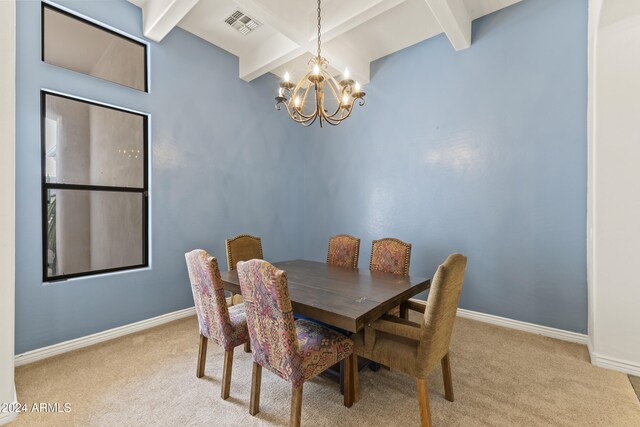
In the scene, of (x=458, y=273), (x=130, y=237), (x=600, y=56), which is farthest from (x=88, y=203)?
(x=600, y=56)

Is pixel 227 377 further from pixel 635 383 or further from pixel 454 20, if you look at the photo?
pixel 454 20

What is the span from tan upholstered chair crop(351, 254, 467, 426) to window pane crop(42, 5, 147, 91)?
338 cm

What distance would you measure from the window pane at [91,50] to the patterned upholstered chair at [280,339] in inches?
107

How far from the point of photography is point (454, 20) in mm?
2889

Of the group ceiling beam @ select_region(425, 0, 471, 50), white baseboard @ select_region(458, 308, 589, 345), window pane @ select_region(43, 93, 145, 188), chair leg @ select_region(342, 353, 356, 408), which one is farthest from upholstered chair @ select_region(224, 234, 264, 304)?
ceiling beam @ select_region(425, 0, 471, 50)

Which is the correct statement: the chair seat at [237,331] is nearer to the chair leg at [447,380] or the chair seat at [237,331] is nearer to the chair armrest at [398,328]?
the chair armrest at [398,328]

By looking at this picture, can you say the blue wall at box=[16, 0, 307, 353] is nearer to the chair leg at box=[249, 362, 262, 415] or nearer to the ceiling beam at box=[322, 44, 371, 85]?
the ceiling beam at box=[322, 44, 371, 85]

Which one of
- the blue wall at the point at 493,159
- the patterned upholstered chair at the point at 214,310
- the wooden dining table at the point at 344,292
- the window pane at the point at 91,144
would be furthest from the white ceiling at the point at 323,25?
the wooden dining table at the point at 344,292

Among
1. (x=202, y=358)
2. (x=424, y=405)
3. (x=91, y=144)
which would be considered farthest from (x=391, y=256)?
(x=91, y=144)

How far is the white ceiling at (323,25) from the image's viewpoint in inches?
109

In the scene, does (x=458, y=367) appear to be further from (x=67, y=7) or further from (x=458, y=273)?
(x=67, y=7)

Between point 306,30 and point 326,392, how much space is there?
3.48 meters

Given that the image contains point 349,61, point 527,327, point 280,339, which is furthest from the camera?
point 349,61

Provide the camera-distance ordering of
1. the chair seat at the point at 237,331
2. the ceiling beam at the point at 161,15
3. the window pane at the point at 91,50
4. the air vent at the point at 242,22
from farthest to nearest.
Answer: the air vent at the point at 242,22, the ceiling beam at the point at 161,15, the window pane at the point at 91,50, the chair seat at the point at 237,331
